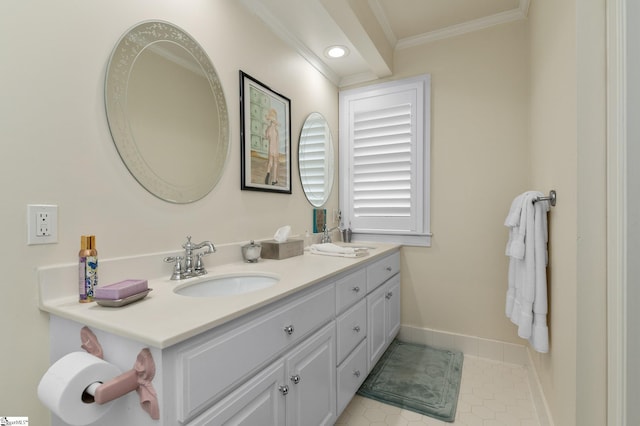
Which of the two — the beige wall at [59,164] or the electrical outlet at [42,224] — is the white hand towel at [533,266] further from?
the electrical outlet at [42,224]

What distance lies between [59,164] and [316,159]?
5.47 feet

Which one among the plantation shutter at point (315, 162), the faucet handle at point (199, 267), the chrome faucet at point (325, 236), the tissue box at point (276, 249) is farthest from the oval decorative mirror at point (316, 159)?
the faucet handle at point (199, 267)

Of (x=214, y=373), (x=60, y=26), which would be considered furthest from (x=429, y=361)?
(x=60, y=26)

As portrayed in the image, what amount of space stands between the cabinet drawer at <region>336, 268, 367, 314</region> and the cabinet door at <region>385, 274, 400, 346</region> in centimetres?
49

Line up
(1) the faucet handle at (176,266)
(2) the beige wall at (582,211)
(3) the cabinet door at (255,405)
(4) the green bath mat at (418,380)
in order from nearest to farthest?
(3) the cabinet door at (255,405) < (2) the beige wall at (582,211) < (1) the faucet handle at (176,266) < (4) the green bath mat at (418,380)

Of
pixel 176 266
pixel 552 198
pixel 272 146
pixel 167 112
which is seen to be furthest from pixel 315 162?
pixel 552 198

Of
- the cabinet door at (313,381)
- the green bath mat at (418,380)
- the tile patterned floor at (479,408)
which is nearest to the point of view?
the cabinet door at (313,381)

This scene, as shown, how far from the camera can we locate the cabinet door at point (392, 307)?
223 centimetres

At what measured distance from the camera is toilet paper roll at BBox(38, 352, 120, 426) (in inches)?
27.5

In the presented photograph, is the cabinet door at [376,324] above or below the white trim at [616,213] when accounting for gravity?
below

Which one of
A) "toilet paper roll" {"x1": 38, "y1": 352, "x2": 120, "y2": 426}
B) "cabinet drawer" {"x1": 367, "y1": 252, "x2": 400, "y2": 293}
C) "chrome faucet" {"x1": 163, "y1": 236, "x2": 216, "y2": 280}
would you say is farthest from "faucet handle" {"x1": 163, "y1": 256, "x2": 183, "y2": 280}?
"cabinet drawer" {"x1": 367, "y1": 252, "x2": 400, "y2": 293}

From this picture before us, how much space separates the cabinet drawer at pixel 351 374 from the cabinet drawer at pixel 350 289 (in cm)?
28

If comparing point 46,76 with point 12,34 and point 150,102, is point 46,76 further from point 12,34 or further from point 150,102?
point 150,102

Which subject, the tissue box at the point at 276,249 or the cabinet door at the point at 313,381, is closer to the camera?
the cabinet door at the point at 313,381
